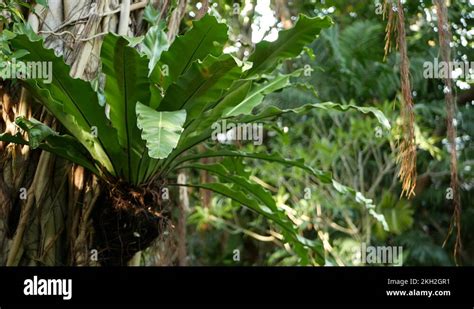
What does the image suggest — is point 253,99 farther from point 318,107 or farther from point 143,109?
point 143,109

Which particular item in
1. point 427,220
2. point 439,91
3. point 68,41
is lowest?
point 427,220

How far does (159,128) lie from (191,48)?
1.19 ft

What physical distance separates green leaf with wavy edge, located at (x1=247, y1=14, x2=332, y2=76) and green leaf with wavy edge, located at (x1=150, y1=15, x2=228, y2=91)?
162 millimetres

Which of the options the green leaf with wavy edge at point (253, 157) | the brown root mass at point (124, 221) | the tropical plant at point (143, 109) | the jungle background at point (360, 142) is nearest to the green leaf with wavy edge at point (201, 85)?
the tropical plant at point (143, 109)

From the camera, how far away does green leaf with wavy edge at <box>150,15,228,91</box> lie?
212cm

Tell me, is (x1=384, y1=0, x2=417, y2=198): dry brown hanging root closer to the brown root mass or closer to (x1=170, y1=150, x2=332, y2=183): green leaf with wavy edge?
(x1=170, y1=150, x2=332, y2=183): green leaf with wavy edge
